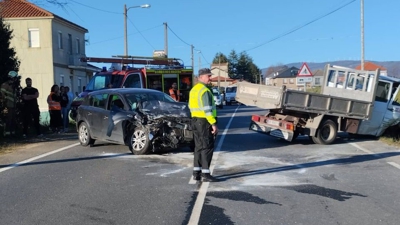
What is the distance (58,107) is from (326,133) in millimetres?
9199

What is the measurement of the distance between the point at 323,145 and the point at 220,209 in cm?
756

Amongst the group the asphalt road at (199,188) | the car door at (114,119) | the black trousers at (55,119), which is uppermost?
the car door at (114,119)

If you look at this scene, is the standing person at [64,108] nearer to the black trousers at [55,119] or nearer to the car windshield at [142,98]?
the black trousers at [55,119]

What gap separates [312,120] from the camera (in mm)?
12867

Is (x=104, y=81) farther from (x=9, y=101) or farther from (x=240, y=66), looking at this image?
(x=240, y=66)

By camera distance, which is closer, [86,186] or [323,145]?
[86,186]

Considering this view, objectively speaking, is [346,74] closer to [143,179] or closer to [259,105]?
[259,105]

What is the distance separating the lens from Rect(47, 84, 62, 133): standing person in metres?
16.0

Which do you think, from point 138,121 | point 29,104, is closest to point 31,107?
point 29,104

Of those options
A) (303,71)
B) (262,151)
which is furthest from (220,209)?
(303,71)

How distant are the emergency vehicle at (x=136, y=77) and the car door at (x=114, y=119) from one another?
662cm

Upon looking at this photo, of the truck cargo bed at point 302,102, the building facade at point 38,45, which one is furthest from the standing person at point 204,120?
the building facade at point 38,45

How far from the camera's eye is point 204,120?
7.46m

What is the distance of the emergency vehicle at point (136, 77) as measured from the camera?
62.0 feet
